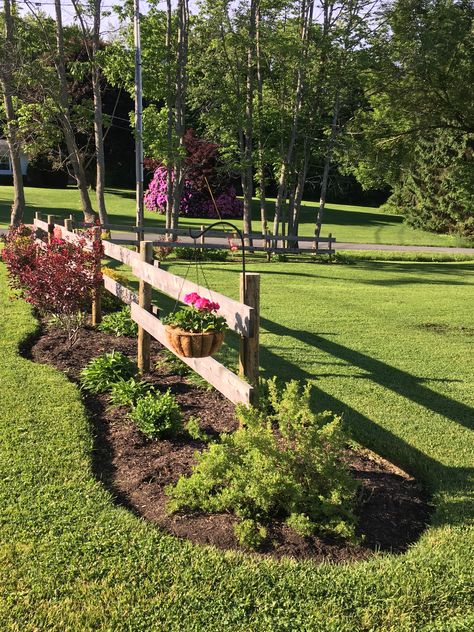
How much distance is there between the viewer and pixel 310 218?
41719mm

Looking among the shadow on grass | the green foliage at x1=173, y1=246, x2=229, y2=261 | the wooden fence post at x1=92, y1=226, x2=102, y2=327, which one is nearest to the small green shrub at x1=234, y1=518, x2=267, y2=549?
the shadow on grass

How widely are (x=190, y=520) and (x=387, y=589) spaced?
1.24 metres

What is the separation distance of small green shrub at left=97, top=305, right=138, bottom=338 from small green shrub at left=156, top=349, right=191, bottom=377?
3.57ft

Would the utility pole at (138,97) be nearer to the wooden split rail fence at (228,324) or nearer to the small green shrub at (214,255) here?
the small green shrub at (214,255)

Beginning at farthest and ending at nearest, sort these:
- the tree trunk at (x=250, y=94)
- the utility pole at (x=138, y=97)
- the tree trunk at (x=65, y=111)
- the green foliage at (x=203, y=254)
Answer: the tree trunk at (x=250, y=94) → the green foliage at (x=203, y=254) → the utility pole at (x=138, y=97) → the tree trunk at (x=65, y=111)

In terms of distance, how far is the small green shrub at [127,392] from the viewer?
5.45 meters

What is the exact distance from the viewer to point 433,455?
15.2ft

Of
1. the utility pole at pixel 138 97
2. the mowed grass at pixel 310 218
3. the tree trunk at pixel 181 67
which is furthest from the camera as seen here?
the mowed grass at pixel 310 218

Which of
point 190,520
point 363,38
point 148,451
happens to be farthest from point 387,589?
point 363,38

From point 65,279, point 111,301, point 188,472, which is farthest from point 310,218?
point 188,472

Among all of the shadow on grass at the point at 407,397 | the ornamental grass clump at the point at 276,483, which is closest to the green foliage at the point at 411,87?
the shadow on grass at the point at 407,397

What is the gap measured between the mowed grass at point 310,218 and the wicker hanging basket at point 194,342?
83.5ft

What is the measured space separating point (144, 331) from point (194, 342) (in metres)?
2.16

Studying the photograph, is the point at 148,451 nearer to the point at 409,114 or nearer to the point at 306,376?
the point at 306,376
